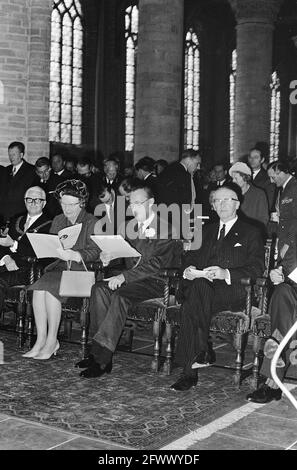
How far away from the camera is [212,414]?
15.8 ft

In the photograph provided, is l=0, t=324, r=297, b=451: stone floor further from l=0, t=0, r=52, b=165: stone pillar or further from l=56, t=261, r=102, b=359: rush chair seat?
l=0, t=0, r=52, b=165: stone pillar

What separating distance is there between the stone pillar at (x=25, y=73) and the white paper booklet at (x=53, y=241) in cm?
322

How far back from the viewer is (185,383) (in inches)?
213

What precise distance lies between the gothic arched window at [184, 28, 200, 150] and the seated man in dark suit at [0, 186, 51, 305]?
20.5m

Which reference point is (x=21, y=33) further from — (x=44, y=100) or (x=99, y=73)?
(x=99, y=73)

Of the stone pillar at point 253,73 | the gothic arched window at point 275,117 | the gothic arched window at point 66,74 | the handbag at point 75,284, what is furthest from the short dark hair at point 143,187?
the gothic arched window at point 275,117

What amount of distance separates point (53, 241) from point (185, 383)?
172 centimetres

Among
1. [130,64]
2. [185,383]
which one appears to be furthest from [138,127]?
[130,64]

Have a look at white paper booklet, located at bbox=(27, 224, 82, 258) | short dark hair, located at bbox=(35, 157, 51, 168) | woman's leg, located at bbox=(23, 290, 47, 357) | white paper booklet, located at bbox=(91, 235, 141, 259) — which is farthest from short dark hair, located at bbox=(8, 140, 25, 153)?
white paper booklet, located at bbox=(91, 235, 141, 259)

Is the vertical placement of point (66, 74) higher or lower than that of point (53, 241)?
higher

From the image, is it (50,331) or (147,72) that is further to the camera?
(147,72)

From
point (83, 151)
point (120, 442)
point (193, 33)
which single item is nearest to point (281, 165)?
point (120, 442)

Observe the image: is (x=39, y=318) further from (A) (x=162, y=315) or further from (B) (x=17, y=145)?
(B) (x=17, y=145)

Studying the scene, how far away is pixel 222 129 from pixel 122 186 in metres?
21.8
